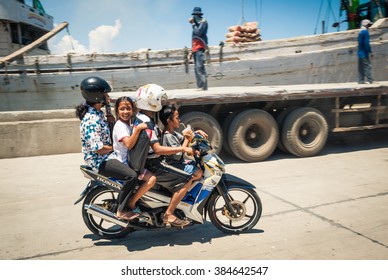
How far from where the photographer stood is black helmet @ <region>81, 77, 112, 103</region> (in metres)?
3.25

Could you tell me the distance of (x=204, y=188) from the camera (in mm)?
3389

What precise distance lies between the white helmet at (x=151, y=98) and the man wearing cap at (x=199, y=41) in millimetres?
5242

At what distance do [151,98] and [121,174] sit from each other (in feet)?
2.78

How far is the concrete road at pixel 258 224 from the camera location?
3199 mm

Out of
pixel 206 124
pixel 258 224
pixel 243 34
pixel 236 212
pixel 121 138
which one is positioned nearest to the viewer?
pixel 121 138

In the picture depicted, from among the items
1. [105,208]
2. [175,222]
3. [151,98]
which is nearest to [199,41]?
[151,98]

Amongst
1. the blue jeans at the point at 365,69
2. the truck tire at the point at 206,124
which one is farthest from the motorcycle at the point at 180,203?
the blue jeans at the point at 365,69

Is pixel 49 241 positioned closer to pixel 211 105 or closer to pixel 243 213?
pixel 243 213

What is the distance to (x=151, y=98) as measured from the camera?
320 cm

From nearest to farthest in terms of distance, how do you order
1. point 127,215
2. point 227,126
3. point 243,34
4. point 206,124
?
point 127,215 → point 206,124 → point 227,126 → point 243,34

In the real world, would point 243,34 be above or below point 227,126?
above

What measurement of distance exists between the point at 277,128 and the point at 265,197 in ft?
9.75

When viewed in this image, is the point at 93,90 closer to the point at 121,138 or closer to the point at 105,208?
the point at 121,138

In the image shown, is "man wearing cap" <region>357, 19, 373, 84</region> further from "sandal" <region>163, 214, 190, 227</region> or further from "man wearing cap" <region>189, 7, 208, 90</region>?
"sandal" <region>163, 214, 190, 227</region>
